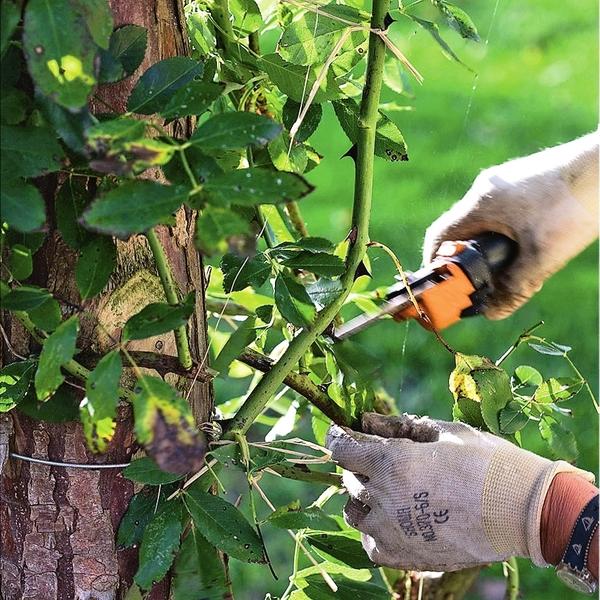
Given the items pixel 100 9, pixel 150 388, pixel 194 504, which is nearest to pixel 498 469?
pixel 194 504

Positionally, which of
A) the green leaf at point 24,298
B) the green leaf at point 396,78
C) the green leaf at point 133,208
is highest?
the green leaf at point 396,78

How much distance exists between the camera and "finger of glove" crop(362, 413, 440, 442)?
1183 mm

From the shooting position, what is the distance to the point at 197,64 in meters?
0.79

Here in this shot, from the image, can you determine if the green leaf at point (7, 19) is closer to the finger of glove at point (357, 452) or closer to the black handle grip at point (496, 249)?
the finger of glove at point (357, 452)

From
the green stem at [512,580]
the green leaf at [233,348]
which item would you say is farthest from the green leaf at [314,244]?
the green stem at [512,580]

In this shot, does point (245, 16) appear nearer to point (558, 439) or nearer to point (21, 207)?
point (21, 207)

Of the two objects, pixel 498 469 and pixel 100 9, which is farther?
pixel 498 469

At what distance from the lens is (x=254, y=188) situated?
653 mm

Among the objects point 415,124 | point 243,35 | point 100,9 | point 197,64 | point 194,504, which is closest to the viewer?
point 100,9

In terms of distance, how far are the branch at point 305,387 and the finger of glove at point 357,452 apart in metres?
0.04

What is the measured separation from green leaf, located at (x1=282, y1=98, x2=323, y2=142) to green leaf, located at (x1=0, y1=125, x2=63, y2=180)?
Answer: 0.42m

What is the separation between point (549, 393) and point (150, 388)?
0.65 m

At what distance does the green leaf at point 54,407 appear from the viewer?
0.88 m

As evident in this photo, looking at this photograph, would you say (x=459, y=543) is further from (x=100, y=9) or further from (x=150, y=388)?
(x=100, y=9)
